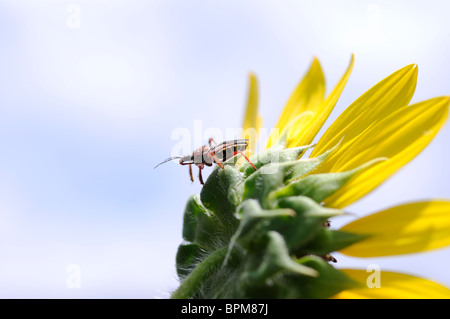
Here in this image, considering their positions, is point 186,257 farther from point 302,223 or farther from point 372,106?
point 372,106

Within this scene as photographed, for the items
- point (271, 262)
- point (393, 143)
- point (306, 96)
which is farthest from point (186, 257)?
point (306, 96)

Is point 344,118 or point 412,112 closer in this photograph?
point 412,112

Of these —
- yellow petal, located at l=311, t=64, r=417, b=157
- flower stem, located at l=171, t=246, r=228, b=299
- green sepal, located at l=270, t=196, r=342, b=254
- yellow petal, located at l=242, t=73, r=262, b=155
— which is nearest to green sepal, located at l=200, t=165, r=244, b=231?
flower stem, located at l=171, t=246, r=228, b=299

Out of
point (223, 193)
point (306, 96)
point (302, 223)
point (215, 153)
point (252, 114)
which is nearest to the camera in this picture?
point (302, 223)

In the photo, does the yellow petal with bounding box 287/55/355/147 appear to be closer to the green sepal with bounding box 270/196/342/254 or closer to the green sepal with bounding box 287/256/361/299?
the green sepal with bounding box 270/196/342/254

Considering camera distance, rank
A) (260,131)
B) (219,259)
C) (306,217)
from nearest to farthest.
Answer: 1. (306,217)
2. (219,259)
3. (260,131)

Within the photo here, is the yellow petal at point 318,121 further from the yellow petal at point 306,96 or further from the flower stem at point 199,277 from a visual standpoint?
the flower stem at point 199,277

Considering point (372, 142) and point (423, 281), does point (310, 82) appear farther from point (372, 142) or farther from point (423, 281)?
point (423, 281)

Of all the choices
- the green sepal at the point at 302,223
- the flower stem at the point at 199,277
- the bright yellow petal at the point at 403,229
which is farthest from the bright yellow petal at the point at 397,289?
the flower stem at the point at 199,277
